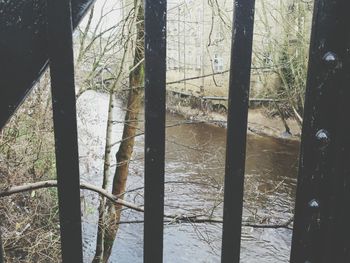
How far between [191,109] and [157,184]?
11.5 metres

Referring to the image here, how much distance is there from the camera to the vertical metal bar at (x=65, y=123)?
0.73m

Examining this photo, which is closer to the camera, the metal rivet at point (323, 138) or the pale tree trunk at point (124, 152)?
the metal rivet at point (323, 138)

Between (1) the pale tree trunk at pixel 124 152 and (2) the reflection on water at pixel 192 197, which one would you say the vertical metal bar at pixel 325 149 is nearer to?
(2) the reflection on water at pixel 192 197

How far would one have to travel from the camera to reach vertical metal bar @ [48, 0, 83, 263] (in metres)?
0.73

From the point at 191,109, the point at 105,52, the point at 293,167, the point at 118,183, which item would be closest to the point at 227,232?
the point at 105,52

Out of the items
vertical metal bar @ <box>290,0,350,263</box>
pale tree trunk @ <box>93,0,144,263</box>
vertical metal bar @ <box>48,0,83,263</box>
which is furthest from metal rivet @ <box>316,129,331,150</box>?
pale tree trunk @ <box>93,0,144,263</box>

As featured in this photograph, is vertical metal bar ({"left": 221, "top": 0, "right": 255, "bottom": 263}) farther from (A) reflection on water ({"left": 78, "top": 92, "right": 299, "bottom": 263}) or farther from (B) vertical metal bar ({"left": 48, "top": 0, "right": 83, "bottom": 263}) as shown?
(A) reflection on water ({"left": 78, "top": 92, "right": 299, "bottom": 263})

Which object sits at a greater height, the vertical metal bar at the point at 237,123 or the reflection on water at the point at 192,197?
the vertical metal bar at the point at 237,123

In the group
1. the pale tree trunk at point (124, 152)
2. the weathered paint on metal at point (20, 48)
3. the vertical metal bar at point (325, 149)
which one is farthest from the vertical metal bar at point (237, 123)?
the pale tree trunk at point (124, 152)

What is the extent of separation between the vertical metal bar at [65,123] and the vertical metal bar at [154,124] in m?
0.16

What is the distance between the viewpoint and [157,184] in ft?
2.81

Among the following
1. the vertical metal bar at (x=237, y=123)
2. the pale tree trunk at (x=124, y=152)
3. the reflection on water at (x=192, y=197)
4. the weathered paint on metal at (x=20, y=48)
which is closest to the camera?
the weathered paint on metal at (x=20, y=48)

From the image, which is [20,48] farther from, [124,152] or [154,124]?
[124,152]

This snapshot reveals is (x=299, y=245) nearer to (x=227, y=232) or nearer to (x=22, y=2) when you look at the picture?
(x=227, y=232)
